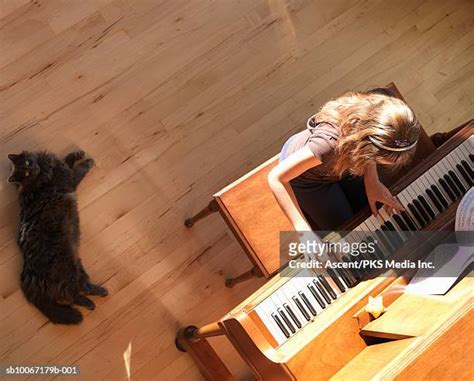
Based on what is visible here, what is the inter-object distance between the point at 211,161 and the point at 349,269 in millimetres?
982

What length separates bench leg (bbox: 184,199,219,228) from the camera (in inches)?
91.2

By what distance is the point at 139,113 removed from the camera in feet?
9.11

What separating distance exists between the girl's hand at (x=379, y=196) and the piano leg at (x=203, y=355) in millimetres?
943

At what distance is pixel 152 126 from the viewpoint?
9.12ft

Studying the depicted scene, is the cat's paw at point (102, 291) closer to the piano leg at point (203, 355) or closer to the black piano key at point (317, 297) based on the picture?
the piano leg at point (203, 355)

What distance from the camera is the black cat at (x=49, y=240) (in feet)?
7.69

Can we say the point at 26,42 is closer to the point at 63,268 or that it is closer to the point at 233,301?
the point at 63,268

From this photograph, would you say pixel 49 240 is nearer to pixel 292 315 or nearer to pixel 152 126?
pixel 152 126

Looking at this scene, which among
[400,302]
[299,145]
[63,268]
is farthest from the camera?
[63,268]

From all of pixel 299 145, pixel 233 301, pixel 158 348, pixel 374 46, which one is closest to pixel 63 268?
pixel 158 348

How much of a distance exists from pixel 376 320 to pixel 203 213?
90 centimetres

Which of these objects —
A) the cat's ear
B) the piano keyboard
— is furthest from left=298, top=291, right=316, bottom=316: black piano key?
the cat's ear

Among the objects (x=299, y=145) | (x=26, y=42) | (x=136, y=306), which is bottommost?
(x=136, y=306)

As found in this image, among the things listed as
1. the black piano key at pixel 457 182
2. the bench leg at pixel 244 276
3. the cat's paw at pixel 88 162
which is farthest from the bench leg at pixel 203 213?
the black piano key at pixel 457 182
